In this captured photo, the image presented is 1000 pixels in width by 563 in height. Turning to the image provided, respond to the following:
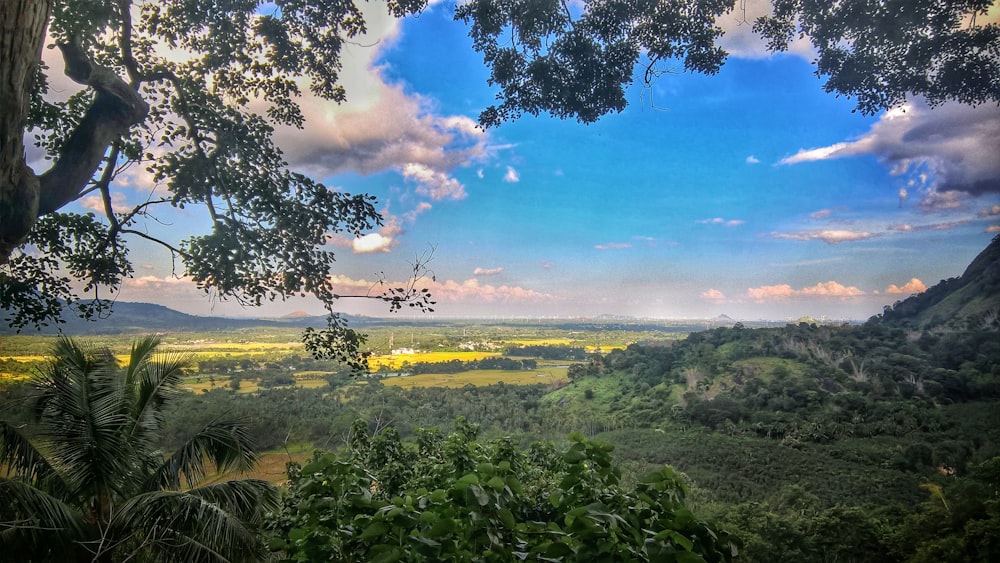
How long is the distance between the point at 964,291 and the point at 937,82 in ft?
5.17

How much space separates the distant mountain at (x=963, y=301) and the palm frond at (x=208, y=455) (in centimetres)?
496

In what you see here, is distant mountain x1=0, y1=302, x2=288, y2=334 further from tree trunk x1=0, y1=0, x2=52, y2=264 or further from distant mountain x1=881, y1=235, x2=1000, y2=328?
distant mountain x1=881, y1=235, x2=1000, y2=328

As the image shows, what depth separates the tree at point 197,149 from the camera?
2.67 m

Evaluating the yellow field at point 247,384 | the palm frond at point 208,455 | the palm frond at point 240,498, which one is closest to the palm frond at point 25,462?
the palm frond at point 208,455

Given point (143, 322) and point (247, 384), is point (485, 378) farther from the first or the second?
point (143, 322)

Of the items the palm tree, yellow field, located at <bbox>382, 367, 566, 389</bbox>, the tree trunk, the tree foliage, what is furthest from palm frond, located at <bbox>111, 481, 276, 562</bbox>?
yellow field, located at <bbox>382, 367, 566, 389</bbox>

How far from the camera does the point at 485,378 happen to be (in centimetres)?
445

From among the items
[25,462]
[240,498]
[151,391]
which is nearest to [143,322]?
[151,391]

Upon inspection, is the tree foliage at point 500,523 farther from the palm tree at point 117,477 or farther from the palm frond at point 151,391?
the palm frond at point 151,391

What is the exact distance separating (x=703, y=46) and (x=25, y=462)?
5.15m

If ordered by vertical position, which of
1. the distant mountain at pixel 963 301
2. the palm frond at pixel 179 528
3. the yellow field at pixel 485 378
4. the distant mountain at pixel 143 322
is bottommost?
the palm frond at pixel 179 528

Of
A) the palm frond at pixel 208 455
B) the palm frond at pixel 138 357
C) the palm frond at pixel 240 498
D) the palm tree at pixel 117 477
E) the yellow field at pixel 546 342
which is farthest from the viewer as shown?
the yellow field at pixel 546 342

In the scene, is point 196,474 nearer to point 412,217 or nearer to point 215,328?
point 215,328

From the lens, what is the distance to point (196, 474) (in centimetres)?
269
